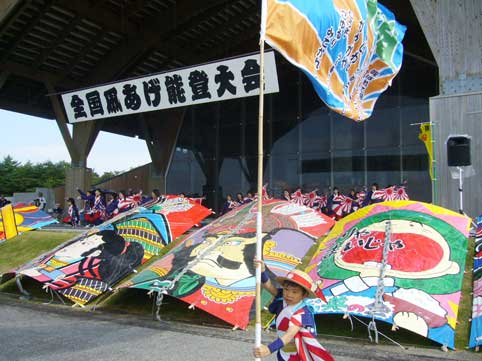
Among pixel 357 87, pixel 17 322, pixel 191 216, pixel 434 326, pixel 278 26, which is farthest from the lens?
pixel 191 216

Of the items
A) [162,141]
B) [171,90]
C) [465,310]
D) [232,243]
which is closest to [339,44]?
[465,310]

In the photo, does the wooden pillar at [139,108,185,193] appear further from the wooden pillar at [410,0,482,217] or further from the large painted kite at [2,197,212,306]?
the wooden pillar at [410,0,482,217]

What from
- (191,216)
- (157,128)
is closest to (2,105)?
(157,128)

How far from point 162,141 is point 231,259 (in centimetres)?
1556

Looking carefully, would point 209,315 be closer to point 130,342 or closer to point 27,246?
point 130,342

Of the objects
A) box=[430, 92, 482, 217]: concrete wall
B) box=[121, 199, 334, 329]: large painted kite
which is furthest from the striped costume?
box=[430, 92, 482, 217]: concrete wall

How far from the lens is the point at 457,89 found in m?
9.91

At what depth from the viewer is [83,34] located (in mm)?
18156

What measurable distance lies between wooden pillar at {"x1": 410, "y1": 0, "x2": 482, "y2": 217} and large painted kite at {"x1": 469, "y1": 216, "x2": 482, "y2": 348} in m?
2.64

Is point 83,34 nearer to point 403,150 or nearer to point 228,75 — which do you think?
point 228,75

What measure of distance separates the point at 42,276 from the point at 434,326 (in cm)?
658

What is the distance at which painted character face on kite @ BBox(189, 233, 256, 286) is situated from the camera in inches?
274

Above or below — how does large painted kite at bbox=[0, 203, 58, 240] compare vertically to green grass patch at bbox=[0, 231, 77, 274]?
above

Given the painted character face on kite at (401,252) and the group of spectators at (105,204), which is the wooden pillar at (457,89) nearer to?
the painted character face on kite at (401,252)
